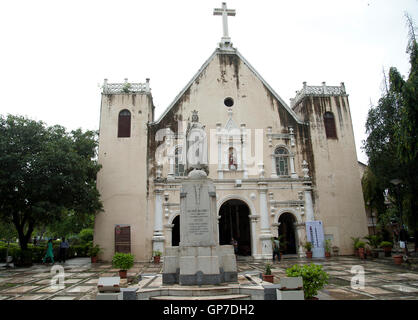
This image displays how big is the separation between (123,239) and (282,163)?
35.1ft

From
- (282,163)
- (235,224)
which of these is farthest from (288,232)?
(282,163)

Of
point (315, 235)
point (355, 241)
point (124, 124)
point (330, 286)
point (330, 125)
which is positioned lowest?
point (330, 286)

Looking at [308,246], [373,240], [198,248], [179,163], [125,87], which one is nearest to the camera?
[198,248]

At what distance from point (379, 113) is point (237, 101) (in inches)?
332

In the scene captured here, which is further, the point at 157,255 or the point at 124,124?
the point at 124,124

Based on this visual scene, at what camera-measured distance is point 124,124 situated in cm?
1920

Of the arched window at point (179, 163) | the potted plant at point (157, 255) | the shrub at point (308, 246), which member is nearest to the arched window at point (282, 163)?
the shrub at point (308, 246)

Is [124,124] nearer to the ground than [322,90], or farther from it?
nearer to the ground

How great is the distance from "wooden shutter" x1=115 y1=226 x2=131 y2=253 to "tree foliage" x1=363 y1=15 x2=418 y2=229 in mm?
14040

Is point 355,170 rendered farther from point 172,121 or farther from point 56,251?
point 56,251

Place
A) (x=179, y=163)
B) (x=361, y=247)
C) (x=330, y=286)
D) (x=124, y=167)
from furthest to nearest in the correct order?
(x=179, y=163), (x=124, y=167), (x=361, y=247), (x=330, y=286)

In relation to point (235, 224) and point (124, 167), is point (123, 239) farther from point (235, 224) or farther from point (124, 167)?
point (235, 224)

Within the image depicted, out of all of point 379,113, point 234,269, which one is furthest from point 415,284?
point 379,113

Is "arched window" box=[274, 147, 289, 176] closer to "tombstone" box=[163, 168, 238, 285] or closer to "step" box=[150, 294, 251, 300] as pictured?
"tombstone" box=[163, 168, 238, 285]
